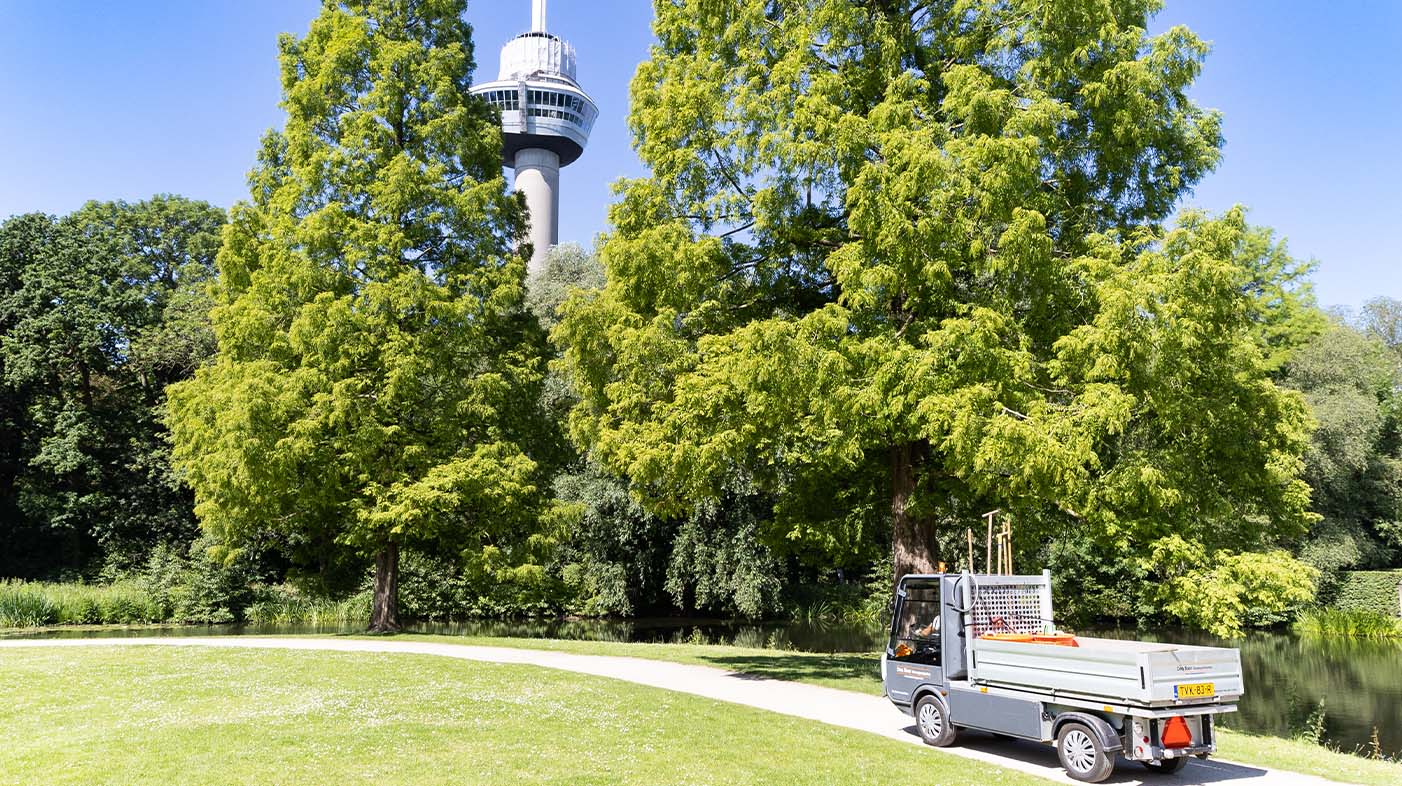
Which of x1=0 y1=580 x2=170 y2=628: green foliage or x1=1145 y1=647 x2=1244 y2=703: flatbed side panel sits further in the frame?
x1=0 y1=580 x2=170 y2=628: green foliage

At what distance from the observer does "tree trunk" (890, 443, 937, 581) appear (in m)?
15.3

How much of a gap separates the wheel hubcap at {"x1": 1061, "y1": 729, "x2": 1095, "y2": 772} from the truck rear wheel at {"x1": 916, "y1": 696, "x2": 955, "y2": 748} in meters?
1.48

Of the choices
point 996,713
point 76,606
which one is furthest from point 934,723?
point 76,606

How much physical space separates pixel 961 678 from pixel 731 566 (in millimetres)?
20869

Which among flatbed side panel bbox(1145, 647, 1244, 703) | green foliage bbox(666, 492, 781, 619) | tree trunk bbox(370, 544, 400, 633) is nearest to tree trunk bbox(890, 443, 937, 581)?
flatbed side panel bbox(1145, 647, 1244, 703)

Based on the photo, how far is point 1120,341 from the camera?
38.4 ft

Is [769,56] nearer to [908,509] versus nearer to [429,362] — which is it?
[908,509]

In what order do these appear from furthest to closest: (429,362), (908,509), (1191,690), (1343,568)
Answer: (1343,568), (429,362), (908,509), (1191,690)

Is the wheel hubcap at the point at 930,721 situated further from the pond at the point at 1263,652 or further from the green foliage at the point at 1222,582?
the pond at the point at 1263,652

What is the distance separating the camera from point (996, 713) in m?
9.82

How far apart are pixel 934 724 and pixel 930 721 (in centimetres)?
5

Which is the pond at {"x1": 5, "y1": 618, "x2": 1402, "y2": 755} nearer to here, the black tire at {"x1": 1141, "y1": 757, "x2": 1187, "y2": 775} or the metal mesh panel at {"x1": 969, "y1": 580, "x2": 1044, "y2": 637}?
the metal mesh panel at {"x1": 969, "y1": 580, "x2": 1044, "y2": 637}

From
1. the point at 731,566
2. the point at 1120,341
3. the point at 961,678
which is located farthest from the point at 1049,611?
the point at 731,566

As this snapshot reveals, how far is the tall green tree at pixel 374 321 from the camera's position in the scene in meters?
21.1
